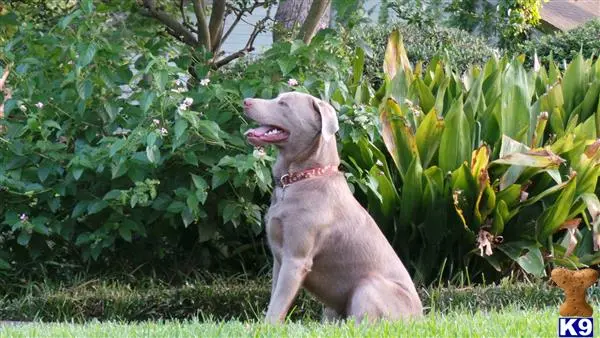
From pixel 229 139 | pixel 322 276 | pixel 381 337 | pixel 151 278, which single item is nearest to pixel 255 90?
pixel 229 139

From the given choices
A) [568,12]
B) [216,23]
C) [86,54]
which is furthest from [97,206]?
[568,12]

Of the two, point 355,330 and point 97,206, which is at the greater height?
point 355,330

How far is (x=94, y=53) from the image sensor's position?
6520mm

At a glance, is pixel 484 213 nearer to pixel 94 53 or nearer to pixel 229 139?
pixel 229 139

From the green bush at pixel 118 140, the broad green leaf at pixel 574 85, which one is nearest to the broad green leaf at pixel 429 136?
the green bush at pixel 118 140

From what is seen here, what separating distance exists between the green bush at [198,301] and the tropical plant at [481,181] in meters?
0.30

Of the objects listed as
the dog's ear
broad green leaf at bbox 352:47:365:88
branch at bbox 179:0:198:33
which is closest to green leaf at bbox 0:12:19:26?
branch at bbox 179:0:198:33

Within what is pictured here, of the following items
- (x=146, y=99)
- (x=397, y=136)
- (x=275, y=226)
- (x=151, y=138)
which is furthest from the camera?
(x=397, y=136)

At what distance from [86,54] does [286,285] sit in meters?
2.34

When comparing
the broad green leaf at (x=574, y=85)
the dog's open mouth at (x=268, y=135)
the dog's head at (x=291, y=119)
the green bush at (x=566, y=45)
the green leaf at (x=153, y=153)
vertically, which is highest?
the green bush at (x=566, y=45)

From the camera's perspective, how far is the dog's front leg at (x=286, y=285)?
4965 millimetres

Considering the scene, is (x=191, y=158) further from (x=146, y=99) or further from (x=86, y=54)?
(x=86, y=54)

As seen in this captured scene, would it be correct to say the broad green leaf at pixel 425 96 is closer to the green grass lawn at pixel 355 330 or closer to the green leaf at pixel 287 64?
the green leaf at pixel 287 64

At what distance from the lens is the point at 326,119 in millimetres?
5152
